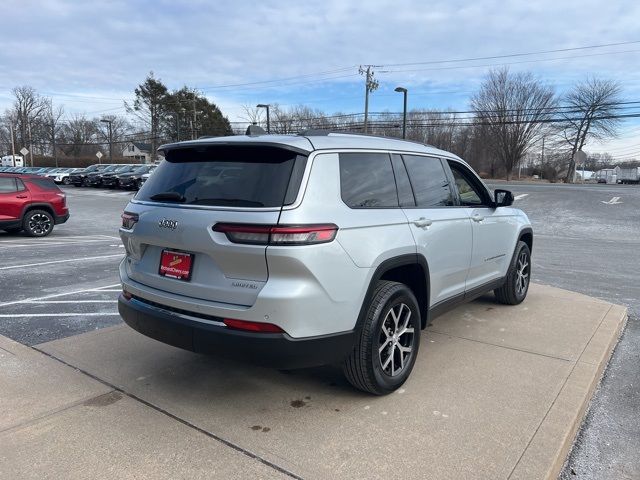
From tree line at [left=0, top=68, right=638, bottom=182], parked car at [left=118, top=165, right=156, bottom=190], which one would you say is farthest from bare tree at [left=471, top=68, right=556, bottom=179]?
parked car at [left=118, top=165, right=156, bottom=190]

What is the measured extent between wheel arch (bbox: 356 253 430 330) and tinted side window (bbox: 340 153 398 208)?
41 cm

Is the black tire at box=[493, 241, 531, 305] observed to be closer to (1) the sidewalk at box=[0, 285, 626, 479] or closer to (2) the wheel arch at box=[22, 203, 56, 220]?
(1) the sidewalk at box=[0, 285, 626, 479]

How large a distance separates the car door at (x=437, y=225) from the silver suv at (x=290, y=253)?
2 cm

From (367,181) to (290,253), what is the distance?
0.98 meters

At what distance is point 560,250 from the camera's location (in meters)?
11.5

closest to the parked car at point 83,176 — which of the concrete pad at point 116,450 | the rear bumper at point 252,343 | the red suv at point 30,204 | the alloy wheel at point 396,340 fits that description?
the red suv at point 30,204

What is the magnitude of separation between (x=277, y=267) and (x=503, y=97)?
61.4m

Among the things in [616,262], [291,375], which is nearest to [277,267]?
[291,375]

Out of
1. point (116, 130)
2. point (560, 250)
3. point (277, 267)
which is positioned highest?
point (116, 130)

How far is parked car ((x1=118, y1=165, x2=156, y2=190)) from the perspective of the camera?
3253cm

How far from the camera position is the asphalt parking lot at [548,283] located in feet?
10.2

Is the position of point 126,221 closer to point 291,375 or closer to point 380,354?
point 291,375

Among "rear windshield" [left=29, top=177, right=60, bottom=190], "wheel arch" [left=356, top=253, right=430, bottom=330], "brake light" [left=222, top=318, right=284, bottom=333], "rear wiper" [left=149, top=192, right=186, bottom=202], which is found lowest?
"brake light" [left=222, top=318, right=284, bottom=333]

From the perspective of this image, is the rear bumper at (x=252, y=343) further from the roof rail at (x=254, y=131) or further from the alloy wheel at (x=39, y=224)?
the alloy wheel at (x=39, y=224)
